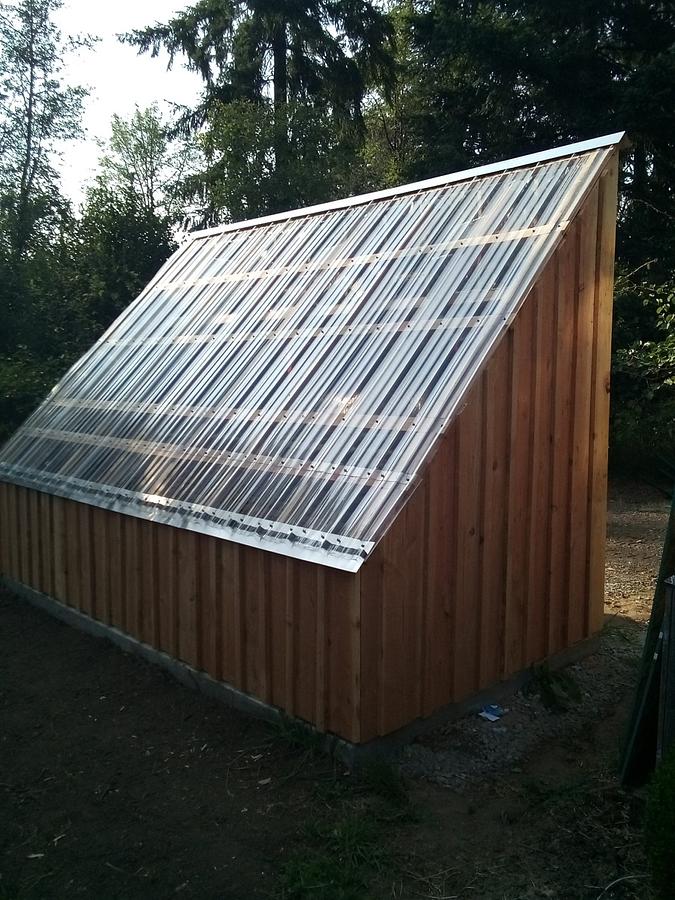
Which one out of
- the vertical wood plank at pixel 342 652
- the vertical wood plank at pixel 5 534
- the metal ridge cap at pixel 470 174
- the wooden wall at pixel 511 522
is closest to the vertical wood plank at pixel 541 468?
the wooden wall at pixel 511 522

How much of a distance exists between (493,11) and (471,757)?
17929 mm

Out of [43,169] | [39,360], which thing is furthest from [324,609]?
[43,169]

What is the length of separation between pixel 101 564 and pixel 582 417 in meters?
4.42

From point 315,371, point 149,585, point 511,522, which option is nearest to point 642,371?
point 511,522

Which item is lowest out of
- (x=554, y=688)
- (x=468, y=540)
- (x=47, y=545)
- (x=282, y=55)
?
(x=554, y=688)

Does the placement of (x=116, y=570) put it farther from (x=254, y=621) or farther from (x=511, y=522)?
(x=511, y=522)

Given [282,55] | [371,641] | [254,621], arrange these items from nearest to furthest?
[371,641] → [254,621] → [282,55]

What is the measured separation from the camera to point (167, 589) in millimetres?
6625

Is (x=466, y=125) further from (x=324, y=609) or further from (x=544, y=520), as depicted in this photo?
(x=324, y=609)

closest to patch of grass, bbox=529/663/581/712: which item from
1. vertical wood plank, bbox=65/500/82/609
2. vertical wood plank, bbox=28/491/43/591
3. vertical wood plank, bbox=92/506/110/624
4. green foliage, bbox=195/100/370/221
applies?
vertical wood plank, bbox=92/506/110/624

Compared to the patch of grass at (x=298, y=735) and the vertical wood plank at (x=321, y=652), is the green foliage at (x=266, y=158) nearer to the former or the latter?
the vertical wood plank at (x=321, y=652)

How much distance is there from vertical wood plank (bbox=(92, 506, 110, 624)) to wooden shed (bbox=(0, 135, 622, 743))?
2cm

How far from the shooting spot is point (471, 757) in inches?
208

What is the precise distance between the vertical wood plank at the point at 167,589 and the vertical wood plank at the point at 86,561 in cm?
119
